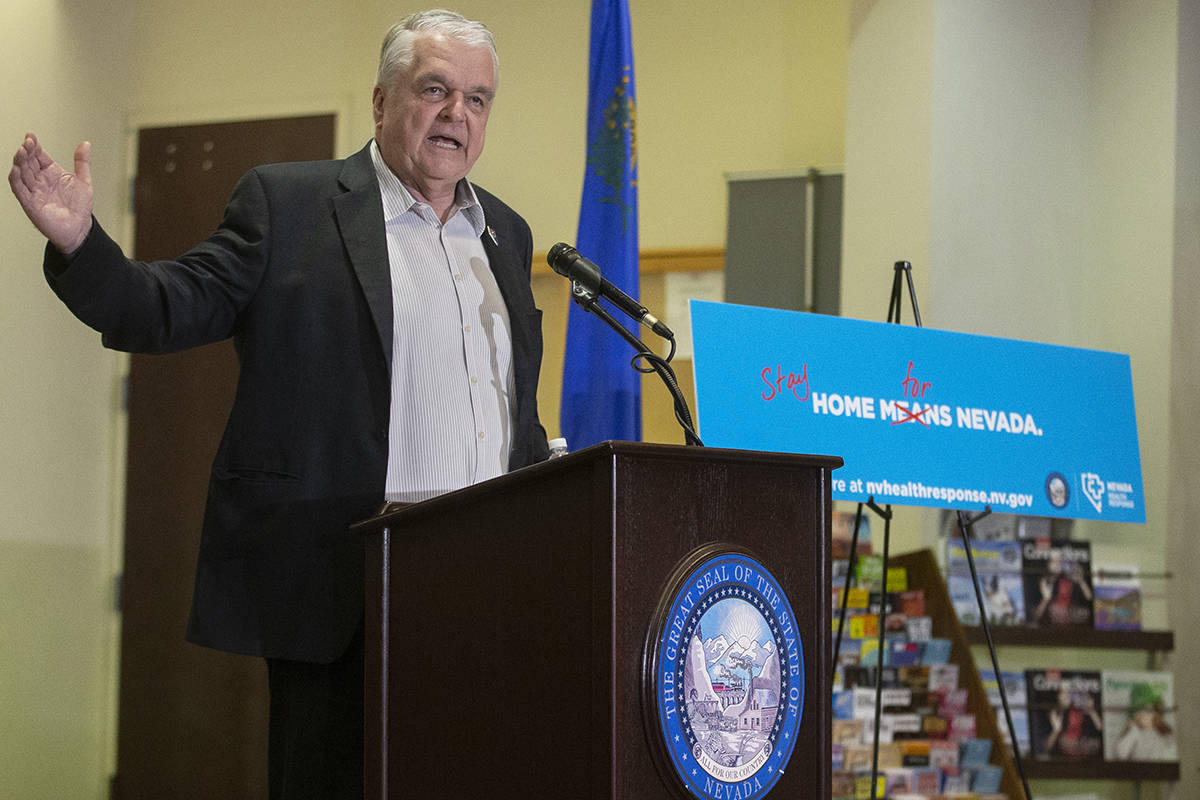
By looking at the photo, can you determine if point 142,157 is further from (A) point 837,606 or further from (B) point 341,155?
(A) point 837,606

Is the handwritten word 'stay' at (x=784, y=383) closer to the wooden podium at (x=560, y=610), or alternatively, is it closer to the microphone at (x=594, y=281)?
the microphone at (x=594, y=281)

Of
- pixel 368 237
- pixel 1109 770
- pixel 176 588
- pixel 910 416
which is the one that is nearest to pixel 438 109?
pixel 368 237

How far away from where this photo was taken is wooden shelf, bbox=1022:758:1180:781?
353cm

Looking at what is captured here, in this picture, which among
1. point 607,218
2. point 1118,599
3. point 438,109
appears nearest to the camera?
point 438,109

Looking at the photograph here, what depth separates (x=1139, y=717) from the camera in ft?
11.9

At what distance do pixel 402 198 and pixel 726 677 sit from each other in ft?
3.40

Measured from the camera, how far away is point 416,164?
191cm

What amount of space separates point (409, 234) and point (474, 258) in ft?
0.39

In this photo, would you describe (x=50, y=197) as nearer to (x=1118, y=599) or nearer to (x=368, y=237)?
(x=368, y=237)

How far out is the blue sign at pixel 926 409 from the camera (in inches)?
97.0

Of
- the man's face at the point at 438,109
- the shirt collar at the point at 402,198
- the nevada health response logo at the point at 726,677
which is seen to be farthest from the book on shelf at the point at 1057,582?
the nevada health response logo at the point at 726,677

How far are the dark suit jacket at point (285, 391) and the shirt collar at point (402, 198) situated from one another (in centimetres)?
9

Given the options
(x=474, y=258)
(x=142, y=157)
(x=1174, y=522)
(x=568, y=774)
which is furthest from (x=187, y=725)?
(x=568, y=774)

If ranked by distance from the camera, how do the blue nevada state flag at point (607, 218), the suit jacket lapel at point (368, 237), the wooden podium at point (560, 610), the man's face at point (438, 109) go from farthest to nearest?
the blue nevada state flag at point (607, 218), the man's face at point (438, 109), the suit jacket lapel at point (368, 237), the wooden podium at point (560, 610)
